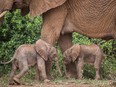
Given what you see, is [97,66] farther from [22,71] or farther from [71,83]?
[22,71]

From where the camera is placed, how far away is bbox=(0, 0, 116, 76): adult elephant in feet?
31.2

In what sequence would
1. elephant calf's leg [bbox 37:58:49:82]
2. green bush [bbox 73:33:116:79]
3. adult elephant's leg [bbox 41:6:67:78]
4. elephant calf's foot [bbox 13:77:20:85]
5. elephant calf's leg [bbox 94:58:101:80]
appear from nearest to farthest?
elephant calf's foot [bbox 13:77:20:85] → elephant calf's leg [bbox 37:58:49:82] → adult elephant's leg [bbox 41:6:67:78] → elephant calf's leg [bbox 94:58:101:80] → green bush [bbox 73:33:116:79]

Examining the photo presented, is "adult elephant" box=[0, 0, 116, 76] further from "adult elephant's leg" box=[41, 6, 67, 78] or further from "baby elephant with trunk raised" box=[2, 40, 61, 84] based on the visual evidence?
"baby elephant with trunk raised" box=[2, 40, 61, 84]

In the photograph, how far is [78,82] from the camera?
9102mm

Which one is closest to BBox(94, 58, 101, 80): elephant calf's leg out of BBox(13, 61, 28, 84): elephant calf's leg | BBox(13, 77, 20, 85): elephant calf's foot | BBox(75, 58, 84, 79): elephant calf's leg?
BBox(75, 58, 84, 79): elephant calf's leg

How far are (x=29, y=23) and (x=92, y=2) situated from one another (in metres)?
1.96

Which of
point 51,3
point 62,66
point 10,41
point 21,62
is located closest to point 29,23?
point 10,41

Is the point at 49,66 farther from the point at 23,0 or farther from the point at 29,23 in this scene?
the point at 29,23

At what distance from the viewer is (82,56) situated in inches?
380

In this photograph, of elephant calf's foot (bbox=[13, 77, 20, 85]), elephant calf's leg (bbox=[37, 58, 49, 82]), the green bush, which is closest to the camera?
elephant calf's foot (bbox=[13, 77, 20, 85])

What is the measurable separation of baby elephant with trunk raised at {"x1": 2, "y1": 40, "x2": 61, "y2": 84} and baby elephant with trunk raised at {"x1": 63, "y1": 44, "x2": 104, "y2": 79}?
0.53 m

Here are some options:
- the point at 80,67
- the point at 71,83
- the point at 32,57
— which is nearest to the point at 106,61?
the point at 80,67

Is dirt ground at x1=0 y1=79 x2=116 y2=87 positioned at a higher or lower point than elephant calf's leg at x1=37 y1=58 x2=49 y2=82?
lower

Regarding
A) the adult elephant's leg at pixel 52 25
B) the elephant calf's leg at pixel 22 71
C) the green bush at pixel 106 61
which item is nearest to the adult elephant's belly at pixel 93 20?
the adult elephant's leg at pixel 52 25
